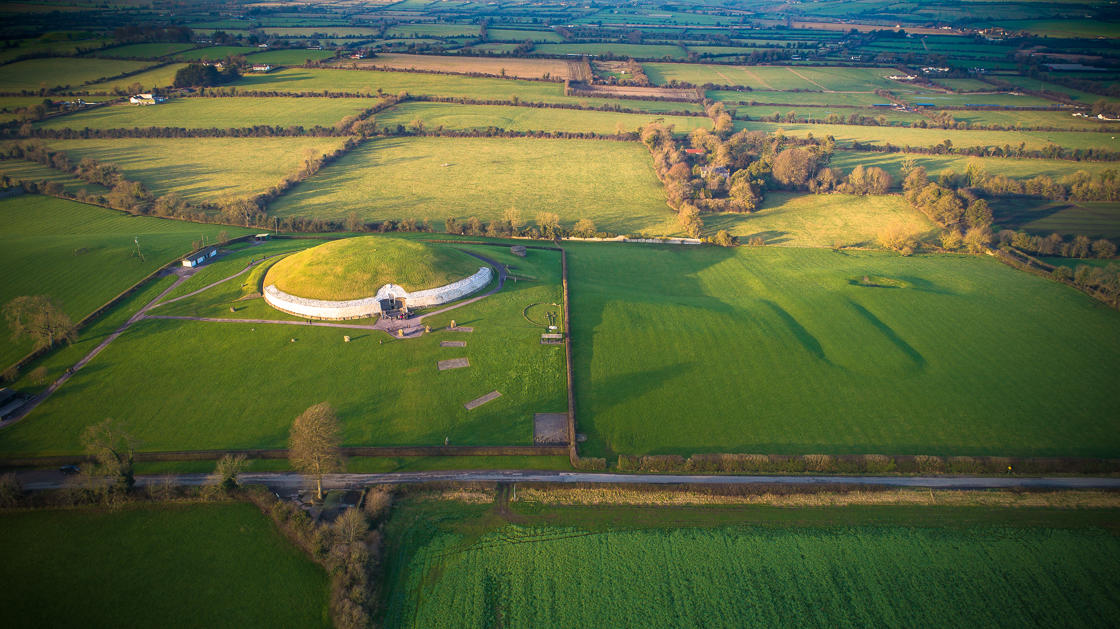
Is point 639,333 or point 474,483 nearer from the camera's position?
point 474,483

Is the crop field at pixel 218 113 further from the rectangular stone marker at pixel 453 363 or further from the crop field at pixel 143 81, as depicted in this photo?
the rectangular stone marker at pixel 453 363

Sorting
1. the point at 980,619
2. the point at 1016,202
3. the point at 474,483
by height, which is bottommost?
the point at 980,619

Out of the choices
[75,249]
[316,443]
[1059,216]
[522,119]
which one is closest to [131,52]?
[522,119]

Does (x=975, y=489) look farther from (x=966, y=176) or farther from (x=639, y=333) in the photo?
(x=966, y=176)

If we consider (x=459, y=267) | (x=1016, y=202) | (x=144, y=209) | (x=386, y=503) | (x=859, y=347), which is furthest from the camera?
(x=1016, y=202)

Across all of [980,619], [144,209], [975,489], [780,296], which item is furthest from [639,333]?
[144,209]

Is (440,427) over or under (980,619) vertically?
over

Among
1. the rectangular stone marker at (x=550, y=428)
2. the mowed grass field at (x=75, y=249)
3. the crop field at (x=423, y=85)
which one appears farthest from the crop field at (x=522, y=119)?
the rectangular stone marker at (x=550, y=428)
